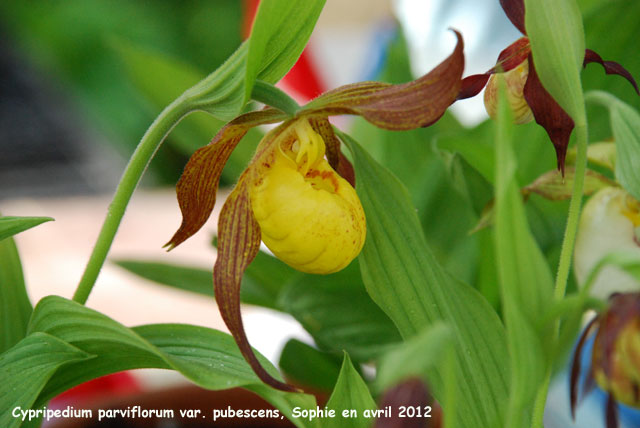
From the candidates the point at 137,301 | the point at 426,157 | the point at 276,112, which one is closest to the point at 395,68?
the point at 426,157

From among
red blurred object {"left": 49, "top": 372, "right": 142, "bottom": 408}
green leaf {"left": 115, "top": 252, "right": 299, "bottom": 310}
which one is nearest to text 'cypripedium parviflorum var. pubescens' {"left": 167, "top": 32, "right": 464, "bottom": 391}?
green leaf {"left": 115, "top": 252, "right": 299, "bottom": 310}

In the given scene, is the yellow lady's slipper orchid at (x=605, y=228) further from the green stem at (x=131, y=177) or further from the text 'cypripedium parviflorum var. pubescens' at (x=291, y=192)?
the green stem at (x=131, y=177)

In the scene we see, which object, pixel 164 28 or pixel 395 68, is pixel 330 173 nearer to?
pixel 395 68

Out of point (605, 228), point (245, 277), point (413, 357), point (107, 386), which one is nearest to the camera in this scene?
point (413, 357)

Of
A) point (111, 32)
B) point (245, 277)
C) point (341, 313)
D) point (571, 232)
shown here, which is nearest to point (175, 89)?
point (245, 277)

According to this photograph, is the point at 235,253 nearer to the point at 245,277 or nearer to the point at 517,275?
the point at 517,275


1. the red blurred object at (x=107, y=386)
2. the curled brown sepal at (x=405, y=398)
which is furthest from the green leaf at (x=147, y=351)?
the red blurred object at (x=107, y=386)
